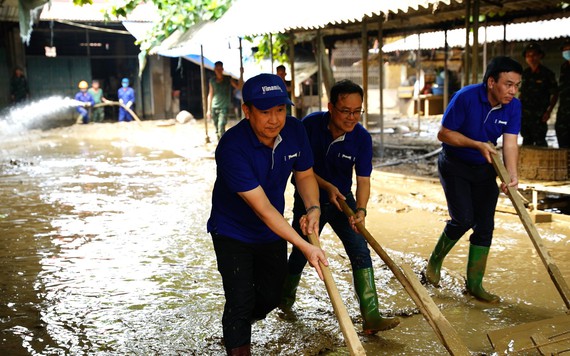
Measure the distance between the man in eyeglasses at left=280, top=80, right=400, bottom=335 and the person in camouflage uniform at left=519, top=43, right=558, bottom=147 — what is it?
696 cm

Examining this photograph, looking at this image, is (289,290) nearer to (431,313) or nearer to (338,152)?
(338,152)

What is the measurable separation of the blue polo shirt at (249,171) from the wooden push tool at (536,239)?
161 centimetres

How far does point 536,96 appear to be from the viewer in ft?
32.9

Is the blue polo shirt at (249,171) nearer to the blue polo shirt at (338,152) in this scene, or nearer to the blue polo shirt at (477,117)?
the blue polo shirt at (338,152)

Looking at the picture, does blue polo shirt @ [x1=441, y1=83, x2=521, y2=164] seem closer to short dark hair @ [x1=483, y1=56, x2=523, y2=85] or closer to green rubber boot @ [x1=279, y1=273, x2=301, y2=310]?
short dark hair @ [x1=483, y1=56, x2=523, y2=85]

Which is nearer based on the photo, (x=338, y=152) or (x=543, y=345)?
(x=543, y=345)

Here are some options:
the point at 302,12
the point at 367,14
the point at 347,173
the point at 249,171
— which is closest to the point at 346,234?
the point at 347,173

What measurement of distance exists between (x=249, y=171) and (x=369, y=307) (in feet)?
4.88

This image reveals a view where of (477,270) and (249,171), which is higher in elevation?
(249,171)

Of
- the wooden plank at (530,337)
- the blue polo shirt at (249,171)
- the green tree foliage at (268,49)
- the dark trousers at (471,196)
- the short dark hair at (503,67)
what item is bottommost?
the wooden plank at (530,337)

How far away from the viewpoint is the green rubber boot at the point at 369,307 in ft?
13.1

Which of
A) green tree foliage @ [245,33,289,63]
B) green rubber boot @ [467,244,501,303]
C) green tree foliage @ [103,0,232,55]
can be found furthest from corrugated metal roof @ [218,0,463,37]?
green rubber boot @ [467,244,501,303]

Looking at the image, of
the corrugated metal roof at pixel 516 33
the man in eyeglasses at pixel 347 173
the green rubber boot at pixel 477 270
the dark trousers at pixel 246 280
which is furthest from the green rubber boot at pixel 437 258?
the corrugated metal roof at pixel 516 33

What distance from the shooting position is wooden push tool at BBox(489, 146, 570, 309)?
12.6ft
